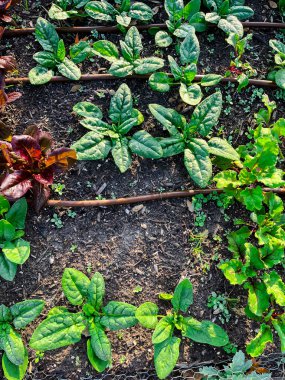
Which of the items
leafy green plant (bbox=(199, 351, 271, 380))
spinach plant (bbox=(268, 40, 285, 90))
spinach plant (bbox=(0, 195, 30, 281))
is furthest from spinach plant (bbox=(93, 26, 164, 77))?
leafy green plant (bbox=(199, 351, 271, 380))

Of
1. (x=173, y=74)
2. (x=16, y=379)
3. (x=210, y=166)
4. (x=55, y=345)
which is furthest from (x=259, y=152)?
(x=16, y=379)

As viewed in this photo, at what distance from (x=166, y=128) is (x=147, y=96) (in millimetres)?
299

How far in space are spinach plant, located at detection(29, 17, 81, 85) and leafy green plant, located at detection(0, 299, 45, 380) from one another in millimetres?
1419

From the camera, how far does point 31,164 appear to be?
9.53 feet

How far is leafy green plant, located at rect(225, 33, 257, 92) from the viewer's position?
3.26 meters

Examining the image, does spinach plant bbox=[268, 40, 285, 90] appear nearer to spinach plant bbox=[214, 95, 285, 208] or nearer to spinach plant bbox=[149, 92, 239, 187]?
spinach plant bbox=[214, 95, 285, 208]

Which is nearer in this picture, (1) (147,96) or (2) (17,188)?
(2) (17,188)

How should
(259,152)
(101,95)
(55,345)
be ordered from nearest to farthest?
(55,345) < (259,152) < (101,95)

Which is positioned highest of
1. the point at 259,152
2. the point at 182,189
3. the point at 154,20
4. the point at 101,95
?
the point at 154,20

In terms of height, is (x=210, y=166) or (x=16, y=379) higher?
(x=210, y=166)

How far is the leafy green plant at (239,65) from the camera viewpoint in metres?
3.26

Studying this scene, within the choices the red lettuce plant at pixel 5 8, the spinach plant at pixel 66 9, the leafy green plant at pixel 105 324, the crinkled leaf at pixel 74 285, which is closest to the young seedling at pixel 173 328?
the leafy green plant at pixel 105 324

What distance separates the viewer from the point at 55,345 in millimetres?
2734

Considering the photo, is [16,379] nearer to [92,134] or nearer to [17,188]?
[17,188]
